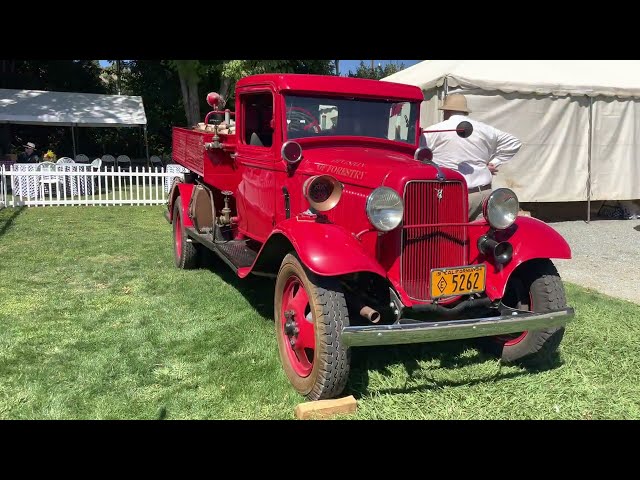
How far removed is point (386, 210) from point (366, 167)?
49cm


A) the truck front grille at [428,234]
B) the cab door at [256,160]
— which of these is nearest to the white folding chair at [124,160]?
the cab door at [256,160]

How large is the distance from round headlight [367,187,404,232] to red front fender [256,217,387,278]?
0.21 metres

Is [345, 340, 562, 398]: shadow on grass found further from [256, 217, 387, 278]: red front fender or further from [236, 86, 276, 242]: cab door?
[236, 86, 276, 242]: cab door

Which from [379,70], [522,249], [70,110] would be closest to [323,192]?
[522,249]

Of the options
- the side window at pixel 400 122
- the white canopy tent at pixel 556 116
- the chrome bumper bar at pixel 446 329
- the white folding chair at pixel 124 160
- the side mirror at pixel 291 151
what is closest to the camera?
the chrome bumper bar at pixel 446 329

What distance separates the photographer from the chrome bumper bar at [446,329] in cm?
274

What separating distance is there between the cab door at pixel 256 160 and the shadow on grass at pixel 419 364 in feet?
4.50

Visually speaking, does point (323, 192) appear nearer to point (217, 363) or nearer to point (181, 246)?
point (217, 363)

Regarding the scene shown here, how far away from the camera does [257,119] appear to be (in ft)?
15.3

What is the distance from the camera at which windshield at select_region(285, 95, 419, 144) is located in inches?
158

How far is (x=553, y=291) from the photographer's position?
3.45m

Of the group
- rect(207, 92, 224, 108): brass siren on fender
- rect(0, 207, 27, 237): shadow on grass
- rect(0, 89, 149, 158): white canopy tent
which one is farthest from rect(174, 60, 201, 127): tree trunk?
rect(207, 92, 224, 108): brass siren on fender

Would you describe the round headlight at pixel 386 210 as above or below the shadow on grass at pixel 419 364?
above

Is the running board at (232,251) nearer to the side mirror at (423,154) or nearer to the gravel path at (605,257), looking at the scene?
the side mirror at (423,154)
